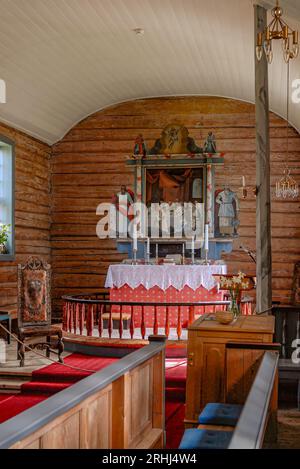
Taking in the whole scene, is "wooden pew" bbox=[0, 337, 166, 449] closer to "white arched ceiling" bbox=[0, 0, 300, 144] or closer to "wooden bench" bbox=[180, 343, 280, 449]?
"wooden bench" bbox=[180, 343, 280, 449]

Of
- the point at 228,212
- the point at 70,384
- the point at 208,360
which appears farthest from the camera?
the point at 228,212

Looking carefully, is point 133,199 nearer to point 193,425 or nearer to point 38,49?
point 38,49

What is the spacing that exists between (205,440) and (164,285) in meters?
6.05

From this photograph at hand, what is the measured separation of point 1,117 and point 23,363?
4.88 metres

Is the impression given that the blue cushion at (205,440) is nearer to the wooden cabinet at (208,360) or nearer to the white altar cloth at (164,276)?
the wooden cabinet at (208,360)

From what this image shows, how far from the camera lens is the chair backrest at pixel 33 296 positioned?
864 cm

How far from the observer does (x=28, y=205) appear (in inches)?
491

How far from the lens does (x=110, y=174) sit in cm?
1327

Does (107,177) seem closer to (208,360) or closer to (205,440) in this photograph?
(208,360)

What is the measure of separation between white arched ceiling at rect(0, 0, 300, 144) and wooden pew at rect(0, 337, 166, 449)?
4088mm

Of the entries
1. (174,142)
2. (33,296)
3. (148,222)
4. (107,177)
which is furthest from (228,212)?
(33,296)

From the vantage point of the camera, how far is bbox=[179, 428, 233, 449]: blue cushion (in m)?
3.78

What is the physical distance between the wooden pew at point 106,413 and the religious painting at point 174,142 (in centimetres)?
789

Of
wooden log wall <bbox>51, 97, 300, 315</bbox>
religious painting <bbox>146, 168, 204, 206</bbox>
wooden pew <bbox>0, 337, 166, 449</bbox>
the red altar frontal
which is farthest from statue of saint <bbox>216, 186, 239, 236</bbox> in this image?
wooden pew <bbox>0, 337, 166, 449</bbox>
